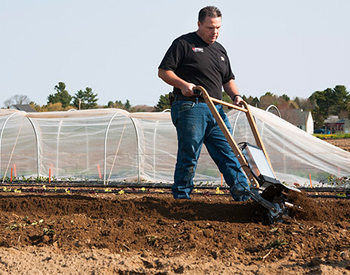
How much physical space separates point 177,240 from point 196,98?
1780 millimetres

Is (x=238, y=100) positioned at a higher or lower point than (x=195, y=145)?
higher

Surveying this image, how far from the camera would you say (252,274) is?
2.81m

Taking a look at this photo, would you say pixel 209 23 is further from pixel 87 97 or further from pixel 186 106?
pixel 87 97

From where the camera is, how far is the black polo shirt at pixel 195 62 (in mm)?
4895

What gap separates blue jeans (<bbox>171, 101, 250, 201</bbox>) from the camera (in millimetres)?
4828

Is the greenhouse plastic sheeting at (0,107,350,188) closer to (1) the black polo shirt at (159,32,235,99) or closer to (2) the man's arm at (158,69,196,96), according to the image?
(1) the black polo shirt at (159,32,235,99)

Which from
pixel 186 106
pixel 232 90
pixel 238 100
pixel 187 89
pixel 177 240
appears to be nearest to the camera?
pixel 177 240

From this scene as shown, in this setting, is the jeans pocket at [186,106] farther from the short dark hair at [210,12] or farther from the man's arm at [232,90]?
the short dark hair at [210,12]

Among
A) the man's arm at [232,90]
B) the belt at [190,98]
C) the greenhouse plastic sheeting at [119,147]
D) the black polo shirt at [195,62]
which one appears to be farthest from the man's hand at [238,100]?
the greenhouse plastic sheeting at [119,147]

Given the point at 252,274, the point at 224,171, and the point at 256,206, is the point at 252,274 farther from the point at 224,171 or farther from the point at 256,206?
the point at 224,171

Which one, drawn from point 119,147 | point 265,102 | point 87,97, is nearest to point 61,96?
point 87,97

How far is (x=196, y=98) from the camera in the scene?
4883 mm

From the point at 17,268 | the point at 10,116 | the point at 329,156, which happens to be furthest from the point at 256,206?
the point at 10,116

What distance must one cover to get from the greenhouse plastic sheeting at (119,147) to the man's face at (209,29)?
215 inches
